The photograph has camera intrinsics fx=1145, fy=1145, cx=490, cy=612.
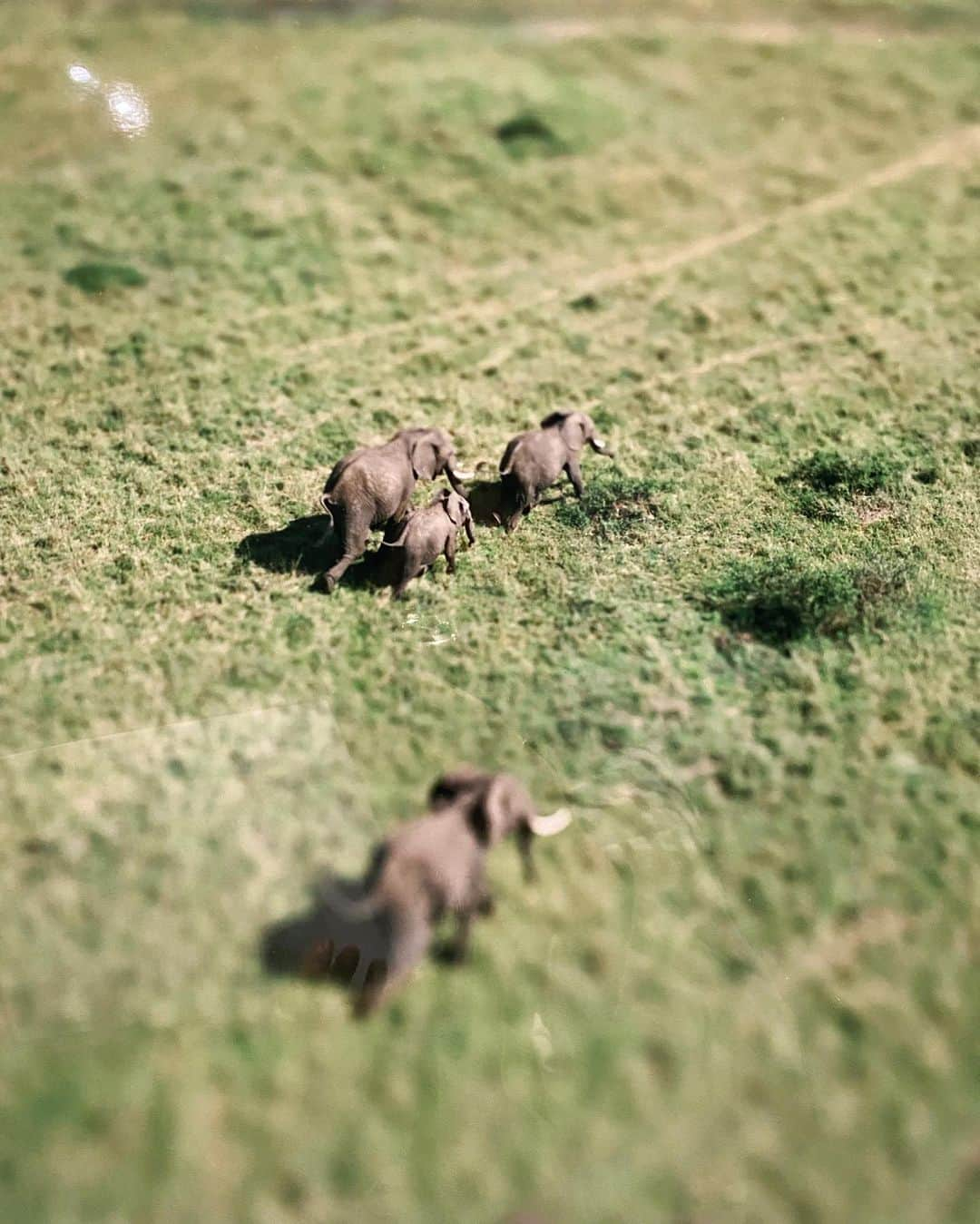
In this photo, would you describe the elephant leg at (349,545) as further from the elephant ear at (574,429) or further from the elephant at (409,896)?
the elephant at (409,896)

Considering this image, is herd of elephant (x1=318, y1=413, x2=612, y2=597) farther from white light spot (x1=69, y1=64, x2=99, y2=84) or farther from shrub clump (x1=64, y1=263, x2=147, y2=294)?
white light spot (x1=69, y1=64, x2=99, y2=84)

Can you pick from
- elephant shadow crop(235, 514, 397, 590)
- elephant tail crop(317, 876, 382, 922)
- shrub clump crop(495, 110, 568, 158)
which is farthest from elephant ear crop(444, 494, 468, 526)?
shrub clump crop(495, 110, 568, 158)

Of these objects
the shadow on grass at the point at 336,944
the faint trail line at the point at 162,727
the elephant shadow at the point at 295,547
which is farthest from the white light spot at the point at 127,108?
the shadow on grass at the point at 336,944

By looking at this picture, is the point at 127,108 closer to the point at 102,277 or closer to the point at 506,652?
the point at 102,277

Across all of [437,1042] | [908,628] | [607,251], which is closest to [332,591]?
[437,1042]

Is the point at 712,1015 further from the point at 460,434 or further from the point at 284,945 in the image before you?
the point at 460,434
